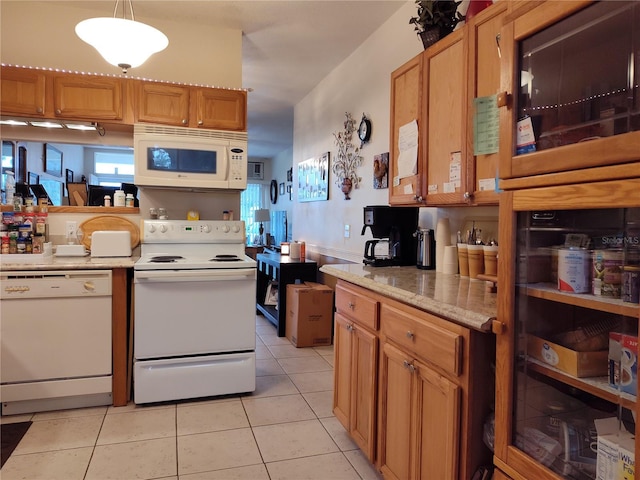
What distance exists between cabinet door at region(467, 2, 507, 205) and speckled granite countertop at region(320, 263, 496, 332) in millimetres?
387

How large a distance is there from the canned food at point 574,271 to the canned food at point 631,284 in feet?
0.37

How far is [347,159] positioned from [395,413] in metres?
2.74

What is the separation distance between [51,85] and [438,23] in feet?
8.68

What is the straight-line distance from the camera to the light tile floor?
2.05 m

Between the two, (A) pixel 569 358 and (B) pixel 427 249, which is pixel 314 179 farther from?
(A) pixel 569 358

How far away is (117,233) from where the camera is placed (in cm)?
304

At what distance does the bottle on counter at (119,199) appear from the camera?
3355mm

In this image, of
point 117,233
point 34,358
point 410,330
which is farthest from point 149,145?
point 410,330

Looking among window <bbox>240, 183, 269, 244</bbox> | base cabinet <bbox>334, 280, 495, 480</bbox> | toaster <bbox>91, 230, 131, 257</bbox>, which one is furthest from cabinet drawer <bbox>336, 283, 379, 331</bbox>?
window <bbox>240, 183, 269, 244</bbox>

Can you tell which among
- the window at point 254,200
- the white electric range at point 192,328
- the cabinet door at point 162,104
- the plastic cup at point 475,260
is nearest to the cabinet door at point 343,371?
the plastic cup at point 475,260

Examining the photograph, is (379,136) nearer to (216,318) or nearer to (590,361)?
(216,318)

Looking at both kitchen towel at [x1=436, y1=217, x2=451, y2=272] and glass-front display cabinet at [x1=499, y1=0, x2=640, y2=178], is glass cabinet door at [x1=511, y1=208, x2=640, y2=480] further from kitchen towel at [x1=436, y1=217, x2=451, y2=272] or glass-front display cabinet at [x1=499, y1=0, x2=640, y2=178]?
kitchen towel at [x1=436, y1=217, x2=451, y2=272]

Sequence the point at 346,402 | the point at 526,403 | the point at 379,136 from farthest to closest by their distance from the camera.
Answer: the point at 379,136
the point at 346,402
the point at 526,403

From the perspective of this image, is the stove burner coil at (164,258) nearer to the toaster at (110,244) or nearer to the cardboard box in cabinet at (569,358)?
the toaster at (110,244)
